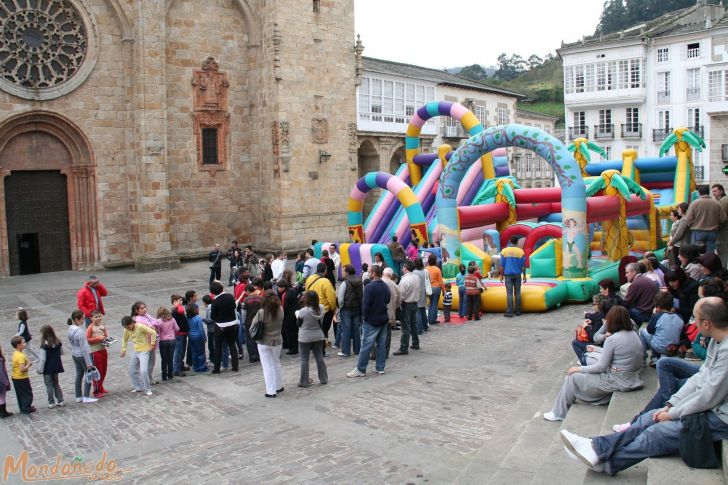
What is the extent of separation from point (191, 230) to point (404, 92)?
15.8 meters

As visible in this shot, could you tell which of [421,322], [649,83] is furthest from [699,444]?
[649,83]

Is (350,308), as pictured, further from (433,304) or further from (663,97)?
(663,97)

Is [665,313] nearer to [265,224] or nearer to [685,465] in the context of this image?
[685,465]

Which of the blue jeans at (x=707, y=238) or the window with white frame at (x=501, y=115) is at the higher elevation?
the window with white frame at (x=501, y=115)

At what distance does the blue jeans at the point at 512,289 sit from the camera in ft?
48.0

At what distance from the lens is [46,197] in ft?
76.5

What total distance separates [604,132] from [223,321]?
37.5 metres

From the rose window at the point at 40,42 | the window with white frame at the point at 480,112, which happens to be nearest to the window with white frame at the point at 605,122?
the window with white frame at the point at 480,112

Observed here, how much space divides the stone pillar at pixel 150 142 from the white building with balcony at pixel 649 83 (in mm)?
28759

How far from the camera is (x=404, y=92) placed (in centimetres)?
3675

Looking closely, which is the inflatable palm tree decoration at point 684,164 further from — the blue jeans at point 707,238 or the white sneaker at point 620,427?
the white sneaker at point 620,427

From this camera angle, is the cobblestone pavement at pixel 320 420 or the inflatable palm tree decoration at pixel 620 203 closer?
the cobblestone pavement at pixel 320 420

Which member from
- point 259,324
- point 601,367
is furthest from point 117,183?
point 601,367

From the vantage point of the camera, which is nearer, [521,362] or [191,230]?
[521,362]
